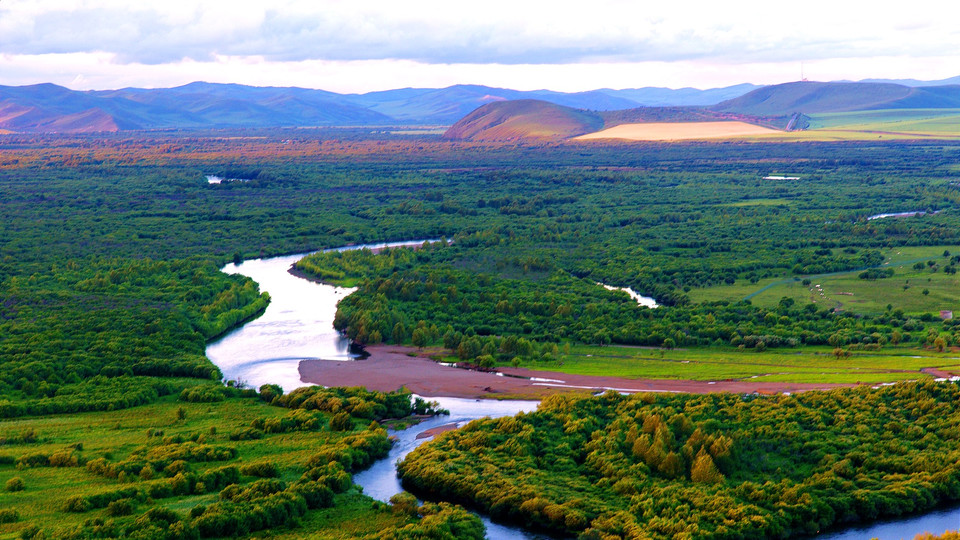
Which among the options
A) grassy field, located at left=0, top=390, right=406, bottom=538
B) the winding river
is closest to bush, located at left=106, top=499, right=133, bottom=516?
grassy field, located at left=0, top=390, right=406, bottom=538

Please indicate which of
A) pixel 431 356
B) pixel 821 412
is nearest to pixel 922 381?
pixel 821 412

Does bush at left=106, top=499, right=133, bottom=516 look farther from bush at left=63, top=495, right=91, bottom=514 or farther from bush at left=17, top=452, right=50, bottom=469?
bush at left=17, top=452, right=50, bottom=469

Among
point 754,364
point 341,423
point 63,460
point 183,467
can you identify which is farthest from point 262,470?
point 754,364

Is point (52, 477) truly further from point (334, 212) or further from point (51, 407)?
point (334, 212)

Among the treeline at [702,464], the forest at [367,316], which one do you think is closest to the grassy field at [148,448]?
the forest at [367,316]

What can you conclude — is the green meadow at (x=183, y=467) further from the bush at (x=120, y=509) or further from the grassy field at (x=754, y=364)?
the grassy field at (x=754, y=364)

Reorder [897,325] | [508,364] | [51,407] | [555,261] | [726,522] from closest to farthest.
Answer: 1. [726,522]
2. [51,407]
3. [508,364]
4. [897,325]
5. [555,261]

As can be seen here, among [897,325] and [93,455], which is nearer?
[93,455]
